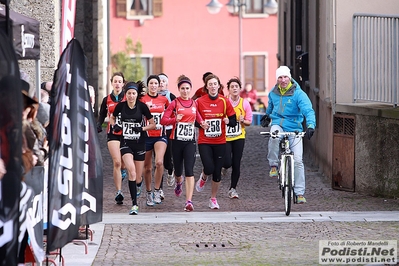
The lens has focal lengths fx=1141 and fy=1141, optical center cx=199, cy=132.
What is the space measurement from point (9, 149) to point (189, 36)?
53.1 metres

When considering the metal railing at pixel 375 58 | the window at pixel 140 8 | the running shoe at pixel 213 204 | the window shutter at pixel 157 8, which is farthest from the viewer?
the window at pixel 140 8

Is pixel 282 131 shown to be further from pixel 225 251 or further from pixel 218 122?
pixel 225 251

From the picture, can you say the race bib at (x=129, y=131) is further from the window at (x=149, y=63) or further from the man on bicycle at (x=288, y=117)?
the window at (x=149, y=63)

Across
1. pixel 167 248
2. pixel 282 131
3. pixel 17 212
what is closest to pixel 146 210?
pixel 282 131

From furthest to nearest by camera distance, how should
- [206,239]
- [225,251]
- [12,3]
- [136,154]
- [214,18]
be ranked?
[214,18]
[12,3]
[136,154]
[206,239]
[225,251]

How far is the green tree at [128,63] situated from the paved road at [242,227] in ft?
129

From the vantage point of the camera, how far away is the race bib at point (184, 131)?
14383mm

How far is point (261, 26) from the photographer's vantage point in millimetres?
61156

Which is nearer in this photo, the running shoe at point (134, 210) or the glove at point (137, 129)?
the running shoe at point (134, 210)

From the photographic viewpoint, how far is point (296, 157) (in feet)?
47.1

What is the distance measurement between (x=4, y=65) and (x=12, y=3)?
29.2 ft

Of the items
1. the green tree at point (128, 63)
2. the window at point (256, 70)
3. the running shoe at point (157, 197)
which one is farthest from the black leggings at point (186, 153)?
the window at point (256, 70)

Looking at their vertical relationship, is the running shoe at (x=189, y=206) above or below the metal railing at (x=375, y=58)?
below

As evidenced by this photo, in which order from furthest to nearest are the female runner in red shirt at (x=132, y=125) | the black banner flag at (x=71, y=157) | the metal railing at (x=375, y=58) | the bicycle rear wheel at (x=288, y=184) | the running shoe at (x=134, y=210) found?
1. the metal railing at (x=375, y=58)
2. the female runner in red shirt at (x=132, y=125)
3. the running shoe at (x=134, y=210)
4. the bicycle rear wheel at (x=288, y=184)
5. the black banner flag at (x=71, y=157)
